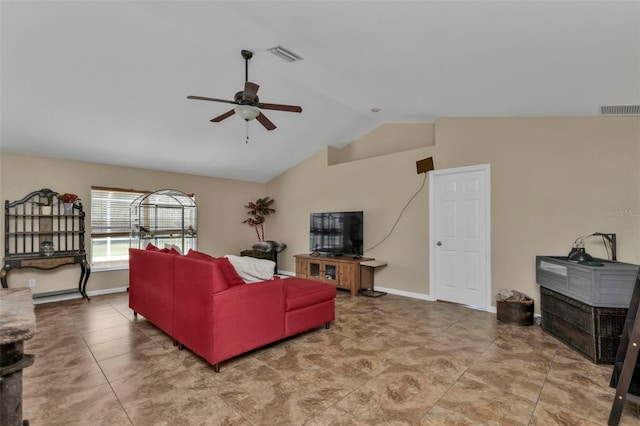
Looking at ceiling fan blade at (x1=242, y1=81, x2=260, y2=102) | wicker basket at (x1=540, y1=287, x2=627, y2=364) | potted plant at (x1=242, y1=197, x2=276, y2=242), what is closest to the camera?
wicker basket at (x1=540, y1=287, x2=627, y2=364)

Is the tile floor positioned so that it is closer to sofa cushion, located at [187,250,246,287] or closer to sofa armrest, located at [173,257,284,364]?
sofa armrest, located at [173,257,284,364]

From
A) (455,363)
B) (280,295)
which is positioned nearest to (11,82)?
(280,295)

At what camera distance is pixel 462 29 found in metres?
2.35

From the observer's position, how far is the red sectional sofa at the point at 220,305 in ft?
8.25

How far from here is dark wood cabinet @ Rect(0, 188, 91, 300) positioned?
14.2ft

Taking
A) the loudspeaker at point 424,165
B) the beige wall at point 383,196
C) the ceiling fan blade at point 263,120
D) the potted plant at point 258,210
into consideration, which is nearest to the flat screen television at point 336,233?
the beige wall at point 383,196

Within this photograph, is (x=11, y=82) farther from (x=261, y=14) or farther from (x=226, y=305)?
(x=226, y=305)

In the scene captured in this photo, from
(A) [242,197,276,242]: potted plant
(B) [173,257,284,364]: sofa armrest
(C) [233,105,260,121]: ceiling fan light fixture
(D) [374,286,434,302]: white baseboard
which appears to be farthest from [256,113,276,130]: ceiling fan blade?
(A) [242,197,276,242]: potted plant

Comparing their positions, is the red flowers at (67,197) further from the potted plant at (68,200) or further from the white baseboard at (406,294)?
the white baseboard at (406,294)

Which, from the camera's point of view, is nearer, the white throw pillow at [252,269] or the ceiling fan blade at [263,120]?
the white throw pillow at [252,269]

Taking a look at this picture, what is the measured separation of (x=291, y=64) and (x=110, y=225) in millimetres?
4332

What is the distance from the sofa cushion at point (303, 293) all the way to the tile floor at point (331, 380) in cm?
38

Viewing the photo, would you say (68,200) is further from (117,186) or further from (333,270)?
(333,270)

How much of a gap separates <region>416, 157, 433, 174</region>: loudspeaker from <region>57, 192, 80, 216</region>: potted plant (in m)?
5.48
